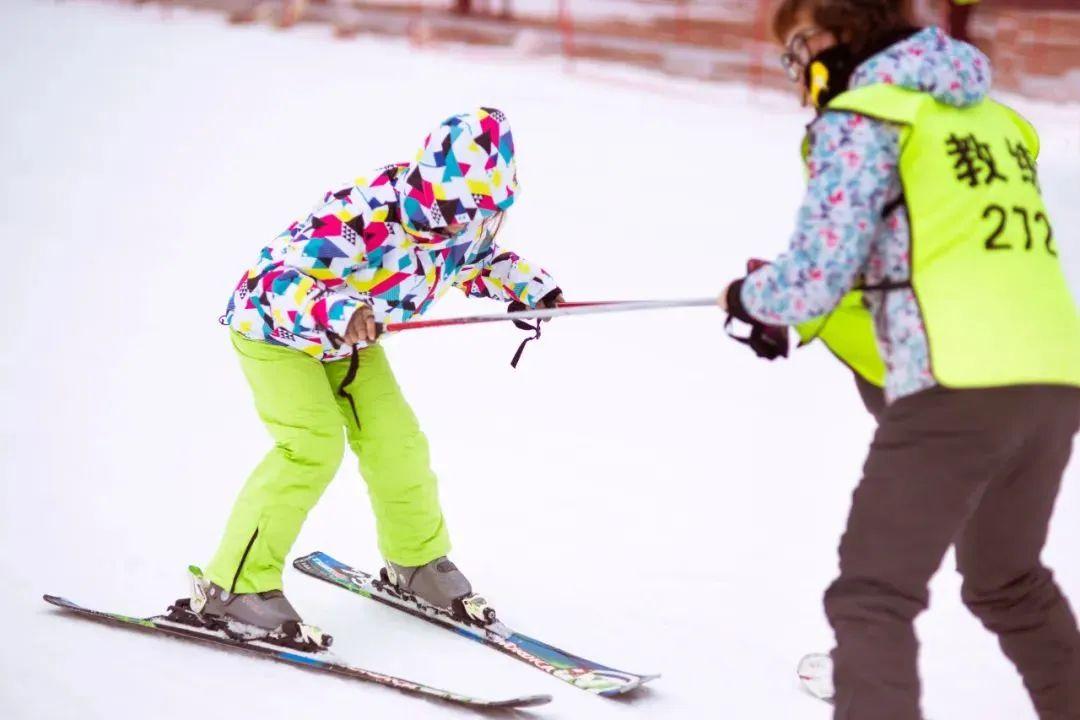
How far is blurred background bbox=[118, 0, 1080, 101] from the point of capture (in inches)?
283

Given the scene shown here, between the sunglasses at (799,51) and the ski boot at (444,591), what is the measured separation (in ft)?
5.09

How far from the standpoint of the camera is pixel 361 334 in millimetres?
2732

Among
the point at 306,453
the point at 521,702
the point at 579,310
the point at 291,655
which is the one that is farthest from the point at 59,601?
the point at 579,310

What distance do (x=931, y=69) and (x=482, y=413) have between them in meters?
2.90

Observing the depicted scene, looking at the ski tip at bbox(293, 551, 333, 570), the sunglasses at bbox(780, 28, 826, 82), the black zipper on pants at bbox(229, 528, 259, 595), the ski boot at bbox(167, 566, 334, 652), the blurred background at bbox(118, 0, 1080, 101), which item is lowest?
the ski boot at bbox(167, 566, 334, 652)

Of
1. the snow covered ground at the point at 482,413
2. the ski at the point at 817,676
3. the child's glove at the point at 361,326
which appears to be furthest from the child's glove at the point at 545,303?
the ski at the point at 817,676

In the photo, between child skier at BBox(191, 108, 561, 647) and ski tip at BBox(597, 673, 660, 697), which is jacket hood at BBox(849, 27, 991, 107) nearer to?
child skier at BBox(191, 108, 561, 647)

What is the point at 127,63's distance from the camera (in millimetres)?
9641

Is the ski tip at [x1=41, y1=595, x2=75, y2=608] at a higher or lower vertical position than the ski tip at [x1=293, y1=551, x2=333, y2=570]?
lower

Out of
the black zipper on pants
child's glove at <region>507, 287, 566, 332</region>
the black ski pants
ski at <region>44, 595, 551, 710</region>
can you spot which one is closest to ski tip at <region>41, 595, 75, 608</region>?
ski at <region>44, 595, 551, 710</region>

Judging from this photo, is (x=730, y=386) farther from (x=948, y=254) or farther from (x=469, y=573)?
(x=948, y=254)

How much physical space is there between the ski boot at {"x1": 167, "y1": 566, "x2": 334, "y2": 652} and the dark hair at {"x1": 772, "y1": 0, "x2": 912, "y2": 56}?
176cm

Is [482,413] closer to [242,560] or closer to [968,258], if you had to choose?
[242,560]

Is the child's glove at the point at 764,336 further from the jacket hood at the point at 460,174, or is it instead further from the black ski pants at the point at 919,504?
the jacket hood at the point at 460,174
